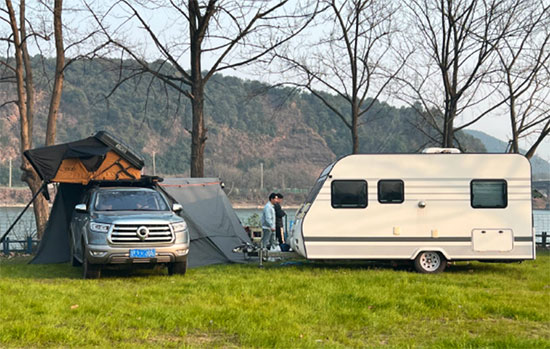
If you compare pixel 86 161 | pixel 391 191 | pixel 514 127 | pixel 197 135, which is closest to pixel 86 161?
pixel 86 161

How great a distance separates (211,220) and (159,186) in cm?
168

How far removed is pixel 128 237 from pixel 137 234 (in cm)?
16

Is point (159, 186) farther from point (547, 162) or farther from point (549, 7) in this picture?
point (547, 162)

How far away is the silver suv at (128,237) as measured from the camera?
11.8m

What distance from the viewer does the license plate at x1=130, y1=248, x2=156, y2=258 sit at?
11750mm

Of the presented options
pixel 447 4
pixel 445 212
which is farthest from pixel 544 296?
pixel 447 4

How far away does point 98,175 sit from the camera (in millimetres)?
14359

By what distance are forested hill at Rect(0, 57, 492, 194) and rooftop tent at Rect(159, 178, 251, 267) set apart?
5247 cm

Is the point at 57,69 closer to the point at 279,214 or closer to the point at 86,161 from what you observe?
the point at 86,161

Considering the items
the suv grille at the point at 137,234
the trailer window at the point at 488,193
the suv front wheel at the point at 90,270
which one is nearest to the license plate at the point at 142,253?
the suv grille at the point at 137,234

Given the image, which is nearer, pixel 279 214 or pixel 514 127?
pixel 279 214

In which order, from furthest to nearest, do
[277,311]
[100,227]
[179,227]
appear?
[179,227], [100,227], [277,311]

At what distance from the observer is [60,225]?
16.0 metres

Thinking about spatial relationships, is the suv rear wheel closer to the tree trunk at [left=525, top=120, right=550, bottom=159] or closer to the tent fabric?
the tent fabric
